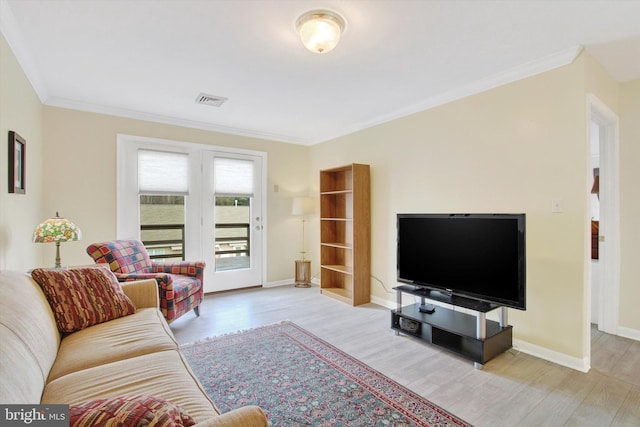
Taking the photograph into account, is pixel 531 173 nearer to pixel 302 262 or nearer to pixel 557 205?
pixel 557 205

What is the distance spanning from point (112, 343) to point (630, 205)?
4304 millimetres

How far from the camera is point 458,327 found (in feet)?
8.38

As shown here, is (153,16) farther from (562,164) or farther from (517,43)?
(562,164)

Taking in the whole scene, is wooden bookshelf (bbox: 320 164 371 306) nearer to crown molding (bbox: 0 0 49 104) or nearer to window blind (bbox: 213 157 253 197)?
window blind (bbox: 213 157 253 197)

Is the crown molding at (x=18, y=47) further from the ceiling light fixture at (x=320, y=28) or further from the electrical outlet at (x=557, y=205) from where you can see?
the electrical outlet at (x=557, y=205)

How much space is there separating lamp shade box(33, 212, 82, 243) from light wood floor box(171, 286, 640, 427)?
1311 mm

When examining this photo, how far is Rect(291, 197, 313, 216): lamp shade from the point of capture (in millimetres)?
4785

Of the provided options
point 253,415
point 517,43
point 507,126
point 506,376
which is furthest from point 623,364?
point 253,415

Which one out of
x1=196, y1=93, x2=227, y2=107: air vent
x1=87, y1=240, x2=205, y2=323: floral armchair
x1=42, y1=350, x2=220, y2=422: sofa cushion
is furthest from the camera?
x1=196, y1=93, x2=227, y2=107: air vent

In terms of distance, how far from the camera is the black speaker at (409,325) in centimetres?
279

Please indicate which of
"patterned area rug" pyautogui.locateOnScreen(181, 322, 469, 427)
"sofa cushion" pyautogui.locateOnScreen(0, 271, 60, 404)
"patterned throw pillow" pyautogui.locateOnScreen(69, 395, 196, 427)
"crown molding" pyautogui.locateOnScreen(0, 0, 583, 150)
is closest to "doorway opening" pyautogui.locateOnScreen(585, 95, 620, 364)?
"crown molding" pyautogui.locateOnScreen(0, 0, 583, 150)

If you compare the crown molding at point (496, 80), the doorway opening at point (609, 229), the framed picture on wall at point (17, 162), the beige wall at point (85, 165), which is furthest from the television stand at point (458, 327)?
the beige wall at point (85, 165)

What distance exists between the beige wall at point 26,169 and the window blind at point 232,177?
193cm

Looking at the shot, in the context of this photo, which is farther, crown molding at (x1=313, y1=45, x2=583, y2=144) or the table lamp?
the table lamp
